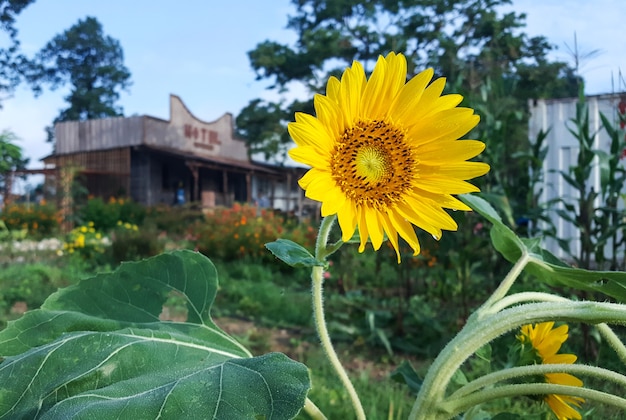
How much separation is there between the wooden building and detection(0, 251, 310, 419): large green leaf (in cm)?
1883

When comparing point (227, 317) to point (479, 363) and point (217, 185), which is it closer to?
point (479, 363)

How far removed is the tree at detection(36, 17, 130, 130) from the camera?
121 ft

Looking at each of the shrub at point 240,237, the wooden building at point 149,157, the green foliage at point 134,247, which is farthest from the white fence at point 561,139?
the wooden building at point 149,157

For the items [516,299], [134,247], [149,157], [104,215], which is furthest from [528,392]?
[149,157]

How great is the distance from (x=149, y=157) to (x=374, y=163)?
21.5 metres

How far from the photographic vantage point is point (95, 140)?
71.4ft

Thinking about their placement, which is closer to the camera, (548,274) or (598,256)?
(548,274)

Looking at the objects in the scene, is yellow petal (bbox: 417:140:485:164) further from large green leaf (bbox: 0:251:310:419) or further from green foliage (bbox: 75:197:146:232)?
green foliage (bbox: 75:197:146:232)

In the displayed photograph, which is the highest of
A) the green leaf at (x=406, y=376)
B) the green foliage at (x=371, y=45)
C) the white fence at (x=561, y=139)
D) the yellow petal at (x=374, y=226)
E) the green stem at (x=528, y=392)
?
the green foliage at (x=371, y=45)

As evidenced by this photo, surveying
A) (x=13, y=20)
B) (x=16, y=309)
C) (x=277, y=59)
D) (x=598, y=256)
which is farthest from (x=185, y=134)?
(x=598, y=256)

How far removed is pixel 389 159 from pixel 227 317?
14.8 ft

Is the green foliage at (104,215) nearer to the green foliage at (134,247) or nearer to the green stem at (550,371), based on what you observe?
the green foliage at (134,247)

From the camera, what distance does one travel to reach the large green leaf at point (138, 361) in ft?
2.01

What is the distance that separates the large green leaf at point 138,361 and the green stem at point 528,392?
0.24 m
